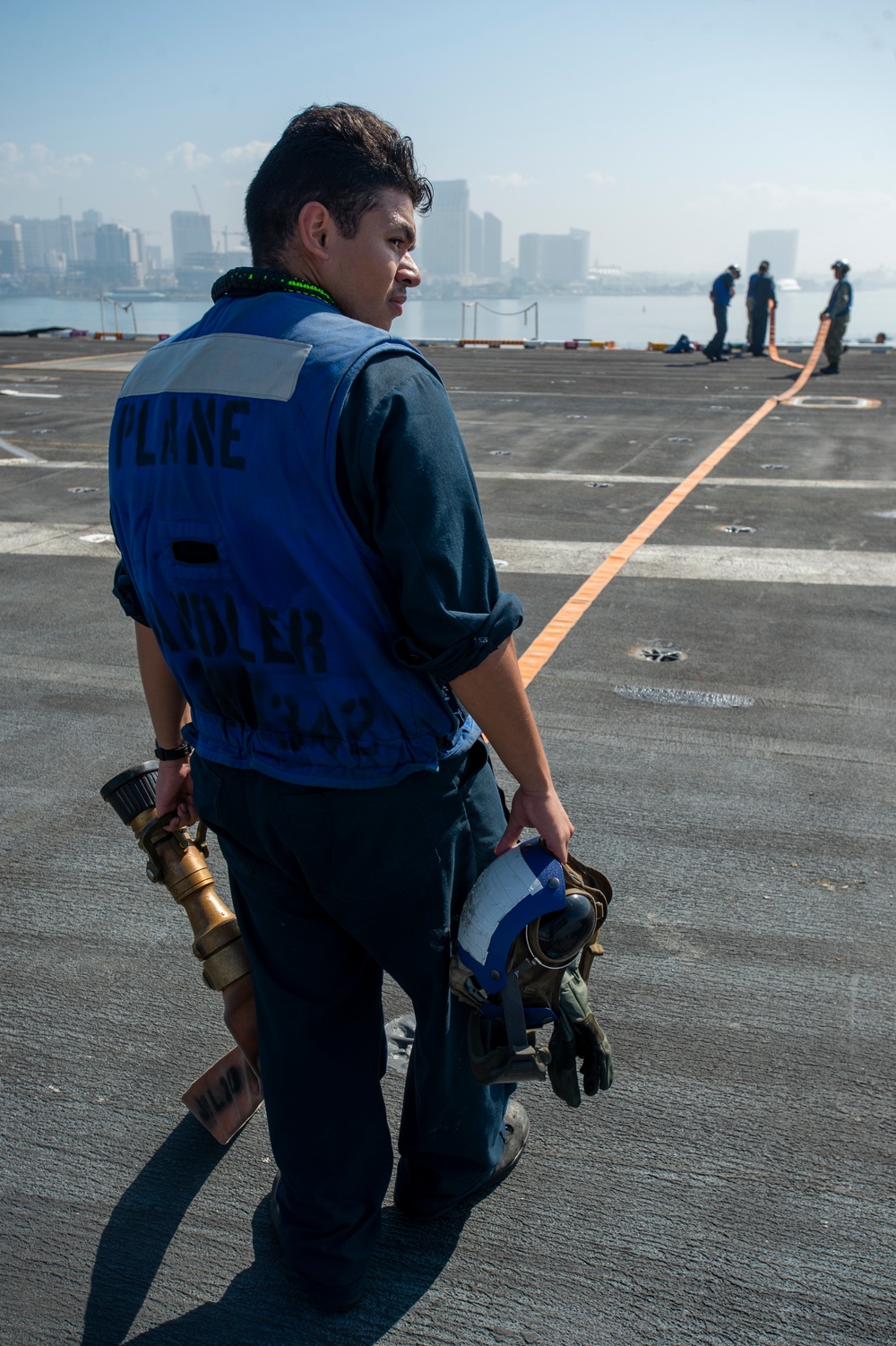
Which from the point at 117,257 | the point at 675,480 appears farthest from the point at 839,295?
the point at 117,257

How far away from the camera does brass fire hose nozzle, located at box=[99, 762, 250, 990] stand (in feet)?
7.91

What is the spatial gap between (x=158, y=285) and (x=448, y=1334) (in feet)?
571

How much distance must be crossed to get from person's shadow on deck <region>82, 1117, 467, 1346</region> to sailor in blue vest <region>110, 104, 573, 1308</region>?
0.07m

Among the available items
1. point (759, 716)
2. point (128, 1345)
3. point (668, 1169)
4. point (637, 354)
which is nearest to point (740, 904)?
point (668, 1169)

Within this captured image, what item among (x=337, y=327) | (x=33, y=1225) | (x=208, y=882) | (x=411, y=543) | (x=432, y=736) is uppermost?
(x=337, y=327)

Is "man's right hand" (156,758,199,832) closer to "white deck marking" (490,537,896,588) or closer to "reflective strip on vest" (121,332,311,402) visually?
"reflective strip on vest" (121,332,311,402)

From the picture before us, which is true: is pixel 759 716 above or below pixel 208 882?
below

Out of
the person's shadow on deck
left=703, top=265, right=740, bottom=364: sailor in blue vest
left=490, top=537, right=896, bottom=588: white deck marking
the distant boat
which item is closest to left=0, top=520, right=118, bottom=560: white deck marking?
left=490, top=537, right=896, bottom=588: white deck marking

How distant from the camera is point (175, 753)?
2.44 meters

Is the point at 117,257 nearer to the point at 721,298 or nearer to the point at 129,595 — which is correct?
the point at 721,298

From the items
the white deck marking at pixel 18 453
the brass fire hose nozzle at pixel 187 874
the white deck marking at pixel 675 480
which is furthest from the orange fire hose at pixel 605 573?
the white deck marking at pixel 18 453

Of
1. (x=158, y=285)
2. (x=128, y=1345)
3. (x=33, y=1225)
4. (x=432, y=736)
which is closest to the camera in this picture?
(x=432, y=736)

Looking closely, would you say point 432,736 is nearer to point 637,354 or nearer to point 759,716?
point 759,716

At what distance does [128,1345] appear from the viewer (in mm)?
2049
